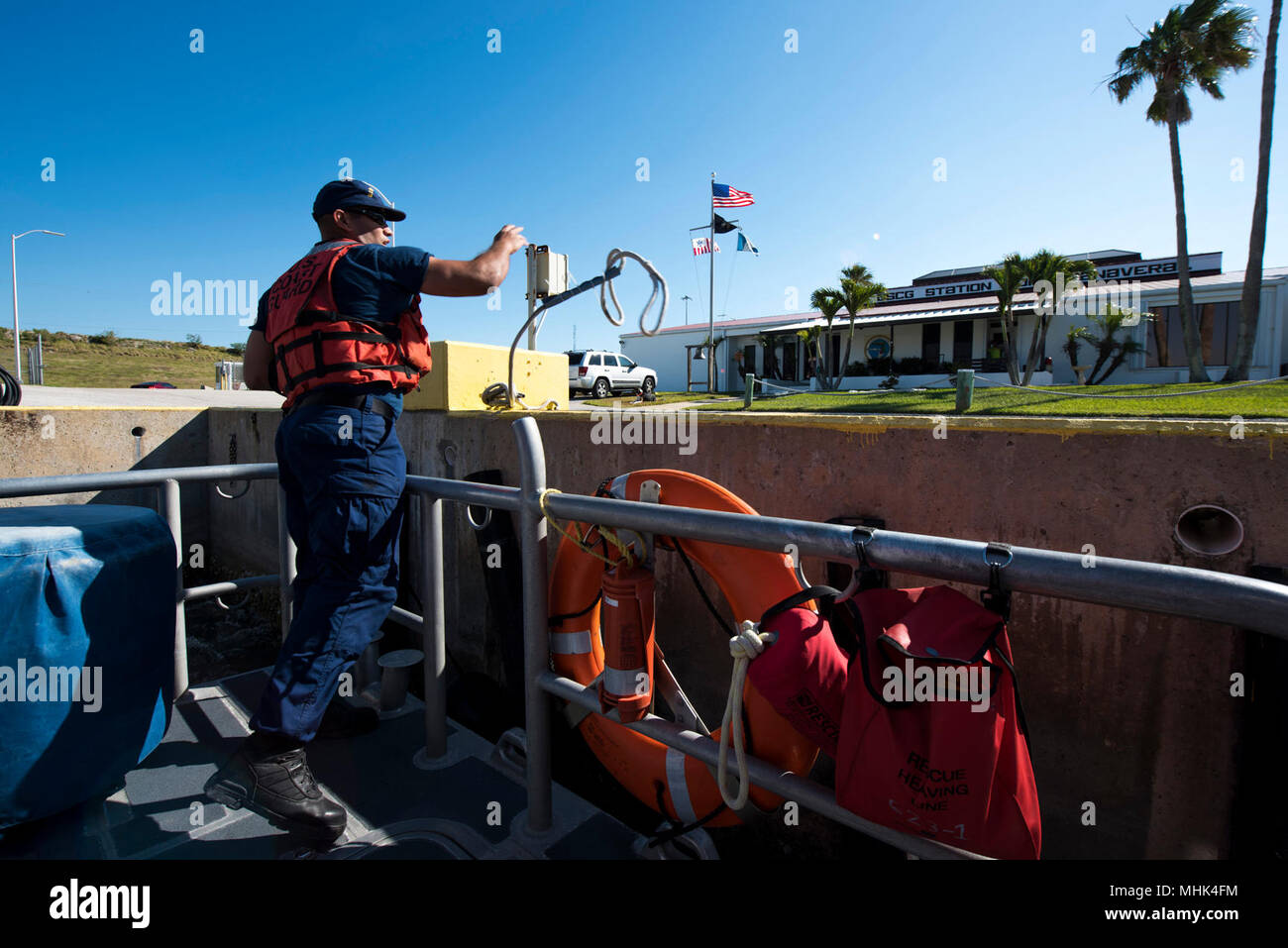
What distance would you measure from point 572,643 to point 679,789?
1.58 ft

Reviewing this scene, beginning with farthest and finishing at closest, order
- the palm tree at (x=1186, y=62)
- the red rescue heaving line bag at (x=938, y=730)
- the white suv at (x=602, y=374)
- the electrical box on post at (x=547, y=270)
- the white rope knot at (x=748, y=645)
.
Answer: the white suv at (x=602, y=374)
the palm tree at (x=1186, y=62)
the electrical box on post at (x=547, y=270)
the white rope knot at (x=748, y=645)
the red rescue heaving line bag at (x=938, y=730)

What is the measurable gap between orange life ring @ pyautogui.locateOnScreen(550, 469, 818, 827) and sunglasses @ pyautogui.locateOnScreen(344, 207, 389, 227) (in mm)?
1342

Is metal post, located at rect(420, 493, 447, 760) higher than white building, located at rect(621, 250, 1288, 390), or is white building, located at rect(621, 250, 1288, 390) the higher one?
white building, located at rect(621, 250, 1288, 390)

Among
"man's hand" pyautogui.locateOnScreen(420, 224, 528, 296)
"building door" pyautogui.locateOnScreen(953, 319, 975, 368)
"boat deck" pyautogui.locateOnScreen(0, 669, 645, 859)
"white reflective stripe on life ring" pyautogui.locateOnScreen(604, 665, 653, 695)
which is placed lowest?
"boat deck" pyautogui.locateOnScreen(0, 669, 645, 859)

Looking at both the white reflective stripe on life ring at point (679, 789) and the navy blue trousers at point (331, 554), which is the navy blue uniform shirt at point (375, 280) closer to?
the navy blue trousers at point (331, 554)

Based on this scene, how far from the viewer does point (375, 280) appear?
6.34ft

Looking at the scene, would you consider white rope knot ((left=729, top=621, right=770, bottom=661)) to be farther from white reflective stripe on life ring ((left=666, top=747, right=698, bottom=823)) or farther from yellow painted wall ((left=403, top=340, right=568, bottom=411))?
yellow painted wall ((left=403, top=340, right=568, bottom=411))

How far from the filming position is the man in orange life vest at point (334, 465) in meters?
1.79

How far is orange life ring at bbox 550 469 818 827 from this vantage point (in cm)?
150

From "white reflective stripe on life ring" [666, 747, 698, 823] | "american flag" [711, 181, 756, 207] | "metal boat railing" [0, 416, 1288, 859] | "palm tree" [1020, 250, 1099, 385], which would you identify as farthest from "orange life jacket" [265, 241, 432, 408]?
"american flag" [711, 181, 756, 207]

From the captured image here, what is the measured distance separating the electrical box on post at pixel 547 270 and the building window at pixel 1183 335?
991 inches

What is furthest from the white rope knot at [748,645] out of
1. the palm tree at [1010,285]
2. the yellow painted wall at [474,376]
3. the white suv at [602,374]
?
the palm tree at [1010,285]
